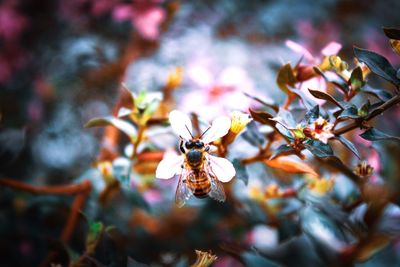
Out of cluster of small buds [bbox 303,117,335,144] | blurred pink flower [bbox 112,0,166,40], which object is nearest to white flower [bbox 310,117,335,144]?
cluster of small buds [bbox 303,117,335,144]

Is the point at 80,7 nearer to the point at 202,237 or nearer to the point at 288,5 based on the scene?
the point at 288,5

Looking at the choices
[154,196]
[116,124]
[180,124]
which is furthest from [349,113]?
[154,196]

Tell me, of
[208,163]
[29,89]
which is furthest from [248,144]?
[29,89]

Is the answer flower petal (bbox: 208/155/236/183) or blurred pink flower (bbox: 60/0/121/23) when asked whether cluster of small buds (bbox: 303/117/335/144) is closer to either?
flower petal (bbox: 208/155/236/183)

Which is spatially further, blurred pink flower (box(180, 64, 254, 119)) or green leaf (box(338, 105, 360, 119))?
blurred pink flower (box(180, 64, 254, 119))

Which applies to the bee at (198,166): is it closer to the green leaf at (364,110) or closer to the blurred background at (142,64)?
the green leaf at (364,110)

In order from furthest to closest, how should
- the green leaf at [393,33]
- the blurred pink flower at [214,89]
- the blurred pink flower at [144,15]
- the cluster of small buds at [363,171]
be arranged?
the blurred pink flower at [144,15], the blurred pink flower at [214,89], the cluster of small buds at [363,171], the green leaf at [393,33]

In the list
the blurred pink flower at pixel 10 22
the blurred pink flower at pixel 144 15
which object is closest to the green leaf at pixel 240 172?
the blurred pink flower at pixel 144 15
